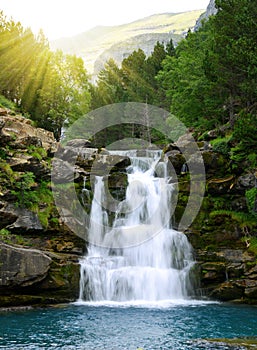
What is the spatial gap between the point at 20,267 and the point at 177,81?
29.4 metres

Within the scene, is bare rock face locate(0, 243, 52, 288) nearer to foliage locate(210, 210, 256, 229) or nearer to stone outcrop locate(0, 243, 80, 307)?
stone outcrop locate(0, 243, 80, 307)

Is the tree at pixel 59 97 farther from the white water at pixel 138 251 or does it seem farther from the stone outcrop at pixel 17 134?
the white water at pixel 138 251

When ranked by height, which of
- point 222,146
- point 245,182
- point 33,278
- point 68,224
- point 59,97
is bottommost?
point 33,278

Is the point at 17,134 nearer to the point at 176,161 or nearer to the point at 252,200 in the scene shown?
Result: the point at 176,161

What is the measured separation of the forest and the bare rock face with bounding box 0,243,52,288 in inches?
516

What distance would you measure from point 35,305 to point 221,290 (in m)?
9.81

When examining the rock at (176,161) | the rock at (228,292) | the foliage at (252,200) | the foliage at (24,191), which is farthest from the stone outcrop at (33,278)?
the foliage at (252,200)

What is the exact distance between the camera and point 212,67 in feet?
89.1

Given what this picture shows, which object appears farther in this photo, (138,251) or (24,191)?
(24,191)

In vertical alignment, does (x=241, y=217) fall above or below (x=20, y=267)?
above

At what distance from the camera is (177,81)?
4153 cm

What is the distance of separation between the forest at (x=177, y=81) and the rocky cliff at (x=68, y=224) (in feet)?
9.74

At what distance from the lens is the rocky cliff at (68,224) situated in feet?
62.4


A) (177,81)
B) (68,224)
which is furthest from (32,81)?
(68,224)
